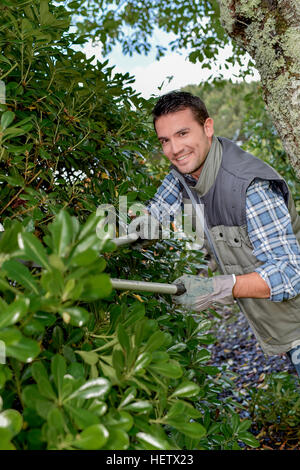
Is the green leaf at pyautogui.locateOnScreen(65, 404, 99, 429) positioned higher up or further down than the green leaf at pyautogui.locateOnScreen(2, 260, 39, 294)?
further down

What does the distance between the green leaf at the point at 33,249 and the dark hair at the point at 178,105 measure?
173 cm

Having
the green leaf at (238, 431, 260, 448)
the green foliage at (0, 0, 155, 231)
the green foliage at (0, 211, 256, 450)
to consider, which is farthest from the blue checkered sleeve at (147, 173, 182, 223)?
the green foliage at (0, 211, 256, 450)

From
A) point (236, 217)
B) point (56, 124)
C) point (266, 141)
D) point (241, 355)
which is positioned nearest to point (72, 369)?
point (56, 124)

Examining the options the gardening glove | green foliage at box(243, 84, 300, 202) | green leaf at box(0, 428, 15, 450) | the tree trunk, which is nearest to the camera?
green leaf at box(0, 428, 15, 450)

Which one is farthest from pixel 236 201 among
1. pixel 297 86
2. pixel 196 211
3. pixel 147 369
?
pixel 147 369

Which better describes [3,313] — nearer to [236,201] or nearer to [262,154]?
[236,201]

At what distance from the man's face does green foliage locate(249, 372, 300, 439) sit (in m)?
2.06

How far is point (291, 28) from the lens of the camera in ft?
5.47

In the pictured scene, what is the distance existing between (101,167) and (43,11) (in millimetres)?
661

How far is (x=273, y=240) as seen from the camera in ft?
6.51

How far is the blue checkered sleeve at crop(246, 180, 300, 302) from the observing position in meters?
1.88

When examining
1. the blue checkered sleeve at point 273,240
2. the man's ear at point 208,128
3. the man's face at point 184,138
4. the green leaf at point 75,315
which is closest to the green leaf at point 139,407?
the green leaf at point 75,315

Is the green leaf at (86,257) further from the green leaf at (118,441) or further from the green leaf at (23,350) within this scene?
the green leaf at (118,441)

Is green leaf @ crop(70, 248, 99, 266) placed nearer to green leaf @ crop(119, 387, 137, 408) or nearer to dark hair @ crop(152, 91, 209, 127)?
green leaf @ crop(119, 387, 137, 408)
